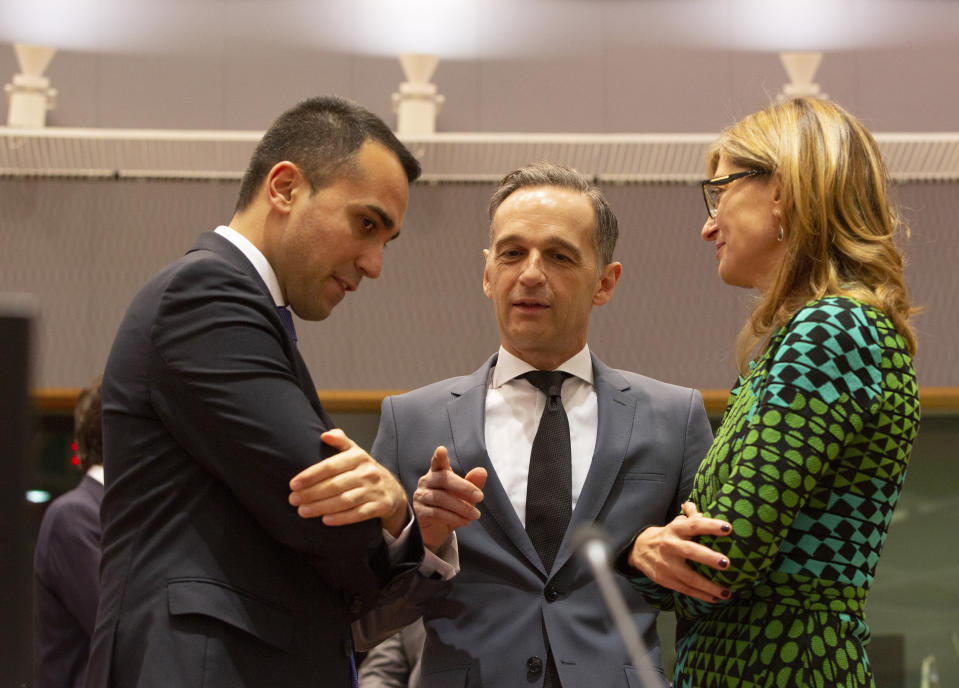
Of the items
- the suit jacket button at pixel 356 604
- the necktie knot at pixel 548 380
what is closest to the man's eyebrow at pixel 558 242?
the necktie knot at pixel 548 380

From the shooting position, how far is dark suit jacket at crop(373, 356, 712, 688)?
6.07ft

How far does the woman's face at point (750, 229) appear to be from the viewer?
5.54 ft

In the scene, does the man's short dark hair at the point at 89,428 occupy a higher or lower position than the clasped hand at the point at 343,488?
lower

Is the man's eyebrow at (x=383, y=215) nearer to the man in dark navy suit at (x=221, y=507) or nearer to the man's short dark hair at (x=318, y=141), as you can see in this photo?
the man's short dark hair at (x=318, y=141)

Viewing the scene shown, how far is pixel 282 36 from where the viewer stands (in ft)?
16.5

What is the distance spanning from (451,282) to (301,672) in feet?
11.4

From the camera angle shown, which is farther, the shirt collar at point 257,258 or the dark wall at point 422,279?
the dark wall at point 422,279

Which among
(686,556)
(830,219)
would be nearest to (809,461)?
(686,556)

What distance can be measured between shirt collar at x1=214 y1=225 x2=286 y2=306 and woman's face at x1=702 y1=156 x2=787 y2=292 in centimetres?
77

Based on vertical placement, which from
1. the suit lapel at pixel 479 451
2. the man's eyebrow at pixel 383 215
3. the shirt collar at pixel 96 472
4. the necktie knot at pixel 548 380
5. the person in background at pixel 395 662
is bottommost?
the person in background at pixel 395 662

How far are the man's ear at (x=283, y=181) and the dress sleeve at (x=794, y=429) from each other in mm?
870

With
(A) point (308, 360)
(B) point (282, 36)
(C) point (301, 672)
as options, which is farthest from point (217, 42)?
(C) point (301, 672)

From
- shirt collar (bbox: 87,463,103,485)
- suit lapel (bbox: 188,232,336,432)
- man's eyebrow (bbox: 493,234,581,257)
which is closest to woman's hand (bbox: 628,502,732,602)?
suit lapel (bbox: 188,232,336,432)

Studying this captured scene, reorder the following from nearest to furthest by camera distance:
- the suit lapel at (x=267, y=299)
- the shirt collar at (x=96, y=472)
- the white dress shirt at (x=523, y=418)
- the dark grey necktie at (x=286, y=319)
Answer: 1. the suit lapel at (x=267, y=299)
2. the dark grey necktie at (x=286, y=319)
3. the white dress shirt at (x=523, y=418)
4. the shirt collar at (x=96, y=472)
